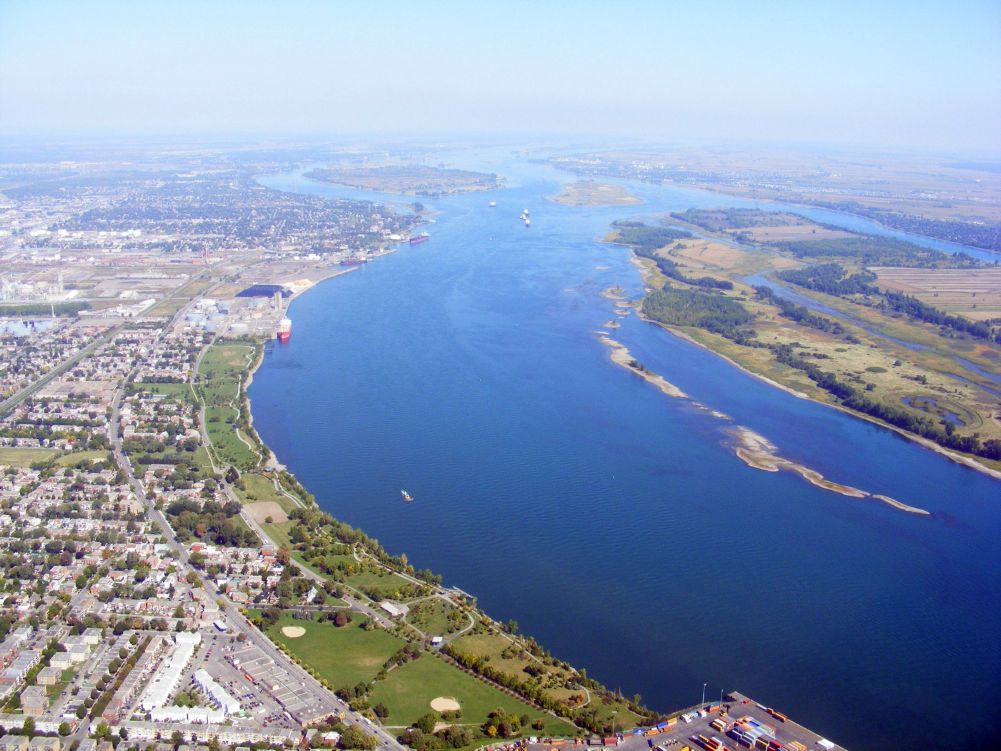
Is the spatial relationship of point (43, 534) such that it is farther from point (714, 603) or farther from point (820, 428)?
point (820, 428)

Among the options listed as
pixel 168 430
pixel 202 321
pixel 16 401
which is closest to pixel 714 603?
pixel 168 430

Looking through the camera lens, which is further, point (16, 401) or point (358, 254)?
point (358, 254)

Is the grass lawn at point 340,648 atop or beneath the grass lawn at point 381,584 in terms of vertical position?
beneath

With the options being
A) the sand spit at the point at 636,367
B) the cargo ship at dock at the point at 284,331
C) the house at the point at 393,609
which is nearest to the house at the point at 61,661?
the house at the point at 393,609

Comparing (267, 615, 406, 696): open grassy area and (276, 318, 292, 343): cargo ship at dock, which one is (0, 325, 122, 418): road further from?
(267, 615, 406, 696): open grassy area

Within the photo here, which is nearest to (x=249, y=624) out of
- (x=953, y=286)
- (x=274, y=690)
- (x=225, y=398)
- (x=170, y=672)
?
(x=170, y=672)

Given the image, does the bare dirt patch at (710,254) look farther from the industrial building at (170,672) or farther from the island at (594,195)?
the industrial building at (170,672)

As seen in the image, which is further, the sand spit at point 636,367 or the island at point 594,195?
the island at point 594,195
